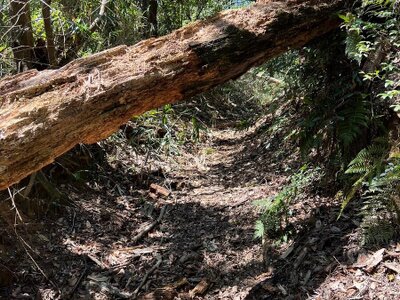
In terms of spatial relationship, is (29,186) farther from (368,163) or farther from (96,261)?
(368,163)

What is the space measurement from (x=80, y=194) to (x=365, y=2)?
3.50 meters

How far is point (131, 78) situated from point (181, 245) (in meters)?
1.93

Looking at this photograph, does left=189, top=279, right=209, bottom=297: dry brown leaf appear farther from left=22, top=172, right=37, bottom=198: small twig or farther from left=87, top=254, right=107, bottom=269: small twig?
left=22, top=172, right=37, bottom=198: small twig

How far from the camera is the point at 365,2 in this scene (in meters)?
3.26

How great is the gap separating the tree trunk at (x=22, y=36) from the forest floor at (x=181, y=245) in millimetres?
1182

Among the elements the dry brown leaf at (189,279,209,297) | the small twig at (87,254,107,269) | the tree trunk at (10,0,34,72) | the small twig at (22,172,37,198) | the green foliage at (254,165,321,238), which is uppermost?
the tree trunk at (10,0,34,72)

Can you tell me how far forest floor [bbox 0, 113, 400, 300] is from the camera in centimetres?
306

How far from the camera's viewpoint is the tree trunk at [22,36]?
4.50 m

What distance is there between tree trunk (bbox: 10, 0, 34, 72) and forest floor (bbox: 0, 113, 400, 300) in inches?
46.6

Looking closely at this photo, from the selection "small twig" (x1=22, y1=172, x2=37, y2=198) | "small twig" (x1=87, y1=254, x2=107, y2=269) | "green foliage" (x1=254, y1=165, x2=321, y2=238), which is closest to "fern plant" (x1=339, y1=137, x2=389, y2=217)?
"green foliage" (x1=254, y1=165, x2=321, y2=238)

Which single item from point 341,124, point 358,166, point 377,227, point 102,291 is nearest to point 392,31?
point 341,124

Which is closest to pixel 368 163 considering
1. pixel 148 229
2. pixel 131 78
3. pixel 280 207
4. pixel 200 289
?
pixel 280 207

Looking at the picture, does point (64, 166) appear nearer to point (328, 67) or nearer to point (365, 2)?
point (328, 67)

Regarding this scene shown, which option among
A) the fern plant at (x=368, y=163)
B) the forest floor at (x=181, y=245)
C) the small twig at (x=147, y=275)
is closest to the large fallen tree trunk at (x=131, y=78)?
the fern plant at (x=368, y=163)
